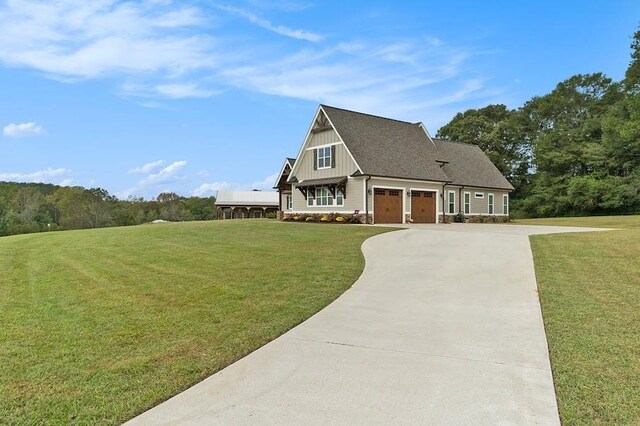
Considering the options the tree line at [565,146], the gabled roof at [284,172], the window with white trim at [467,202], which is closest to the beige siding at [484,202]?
the window with white trim at [467,202]

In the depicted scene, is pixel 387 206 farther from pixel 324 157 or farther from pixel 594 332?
pixel 594 332

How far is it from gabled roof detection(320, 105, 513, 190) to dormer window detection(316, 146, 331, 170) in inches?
62.8

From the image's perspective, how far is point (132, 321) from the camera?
5.12 m

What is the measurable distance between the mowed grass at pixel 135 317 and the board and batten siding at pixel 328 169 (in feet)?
42.1

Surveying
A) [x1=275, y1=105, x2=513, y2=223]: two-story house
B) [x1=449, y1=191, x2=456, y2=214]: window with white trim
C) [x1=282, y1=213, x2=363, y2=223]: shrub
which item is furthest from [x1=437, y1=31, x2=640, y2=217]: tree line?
[x1=282, y1=213, x2=363, y2=223]: shrub

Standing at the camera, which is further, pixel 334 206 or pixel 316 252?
pixel 334 206

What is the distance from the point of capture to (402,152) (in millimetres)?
25875

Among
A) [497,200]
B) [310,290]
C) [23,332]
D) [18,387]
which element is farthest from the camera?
[497,200]

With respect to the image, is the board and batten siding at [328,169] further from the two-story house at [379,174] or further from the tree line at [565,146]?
the tree line at [565,146]

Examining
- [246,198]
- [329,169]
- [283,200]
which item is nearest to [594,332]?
[329,169]

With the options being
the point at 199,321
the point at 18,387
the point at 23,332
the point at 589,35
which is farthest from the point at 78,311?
the point at 589,35

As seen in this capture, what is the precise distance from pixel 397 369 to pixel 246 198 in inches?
1957

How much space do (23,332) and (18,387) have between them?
1.72 m

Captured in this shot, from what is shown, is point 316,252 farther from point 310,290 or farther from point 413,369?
point 413,369
